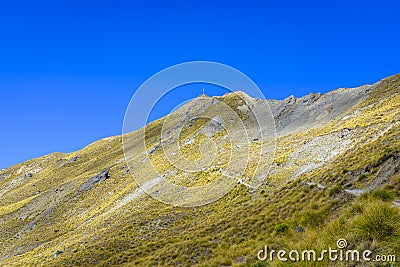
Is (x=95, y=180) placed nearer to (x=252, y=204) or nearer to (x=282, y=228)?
(x=252, y=204)

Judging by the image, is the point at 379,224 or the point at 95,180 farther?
Result: the point at 95,180

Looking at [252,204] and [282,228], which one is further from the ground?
[252,204]

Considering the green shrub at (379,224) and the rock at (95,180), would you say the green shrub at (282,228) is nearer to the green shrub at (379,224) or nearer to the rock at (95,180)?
the green shrub at (379,224)

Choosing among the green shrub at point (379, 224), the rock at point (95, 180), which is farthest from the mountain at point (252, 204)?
the rock at point (95, 180)

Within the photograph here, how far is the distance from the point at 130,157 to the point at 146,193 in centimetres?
4961

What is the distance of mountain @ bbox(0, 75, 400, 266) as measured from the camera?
1569 centimetres

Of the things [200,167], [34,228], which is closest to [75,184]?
[34,228]

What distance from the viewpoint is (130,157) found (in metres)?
109

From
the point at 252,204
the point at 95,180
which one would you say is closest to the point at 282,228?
the point at 252,204

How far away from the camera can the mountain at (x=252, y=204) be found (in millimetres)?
15688

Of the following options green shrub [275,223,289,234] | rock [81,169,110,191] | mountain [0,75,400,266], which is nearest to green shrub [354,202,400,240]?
mountain [0,75,400,266]

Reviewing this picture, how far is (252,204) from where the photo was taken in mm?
30250

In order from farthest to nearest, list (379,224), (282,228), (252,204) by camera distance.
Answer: (252,204)
(282,228)
(379,224)

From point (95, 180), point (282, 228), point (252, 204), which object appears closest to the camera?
point (282, 228)
